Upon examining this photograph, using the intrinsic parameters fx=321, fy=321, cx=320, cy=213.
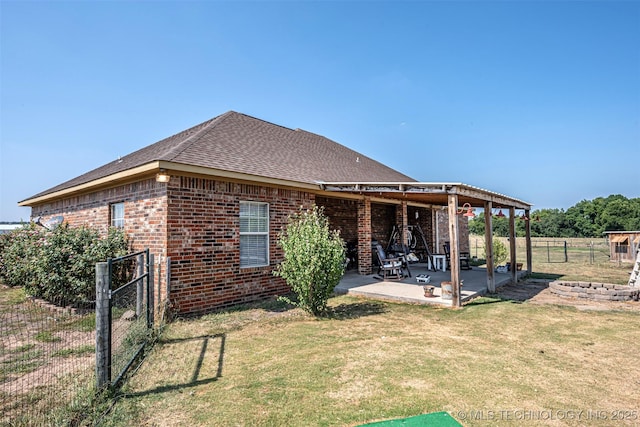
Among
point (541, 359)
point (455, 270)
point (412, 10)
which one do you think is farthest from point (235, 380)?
point (412, 10)

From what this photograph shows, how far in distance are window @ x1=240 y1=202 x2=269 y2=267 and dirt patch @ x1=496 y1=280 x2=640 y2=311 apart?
6237mm

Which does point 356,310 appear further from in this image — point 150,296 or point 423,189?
point 150,296

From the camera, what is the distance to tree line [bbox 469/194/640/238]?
49.8 meters

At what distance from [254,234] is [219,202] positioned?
124 centimetres

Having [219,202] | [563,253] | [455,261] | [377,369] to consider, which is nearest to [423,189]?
[455,261]

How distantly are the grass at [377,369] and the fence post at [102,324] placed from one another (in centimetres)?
30

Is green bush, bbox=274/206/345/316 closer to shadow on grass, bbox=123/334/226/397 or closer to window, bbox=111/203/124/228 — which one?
shadow on grass, bbox=123/334/226/397

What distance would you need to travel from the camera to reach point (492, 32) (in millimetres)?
11414

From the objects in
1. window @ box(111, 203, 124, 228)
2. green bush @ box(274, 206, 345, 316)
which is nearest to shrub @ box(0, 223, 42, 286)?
window @ box(111, 203, 124, 228)

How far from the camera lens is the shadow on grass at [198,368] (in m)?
3.40

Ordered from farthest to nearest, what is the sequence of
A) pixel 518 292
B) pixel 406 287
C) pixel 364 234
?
pixel 364 234 → pixel 518 292 → pixel 406 287

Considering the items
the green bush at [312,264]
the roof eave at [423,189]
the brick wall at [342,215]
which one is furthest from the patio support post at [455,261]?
the brick wall at [342,215]

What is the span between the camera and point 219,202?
7.00 metres

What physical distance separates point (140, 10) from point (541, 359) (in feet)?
32.6
